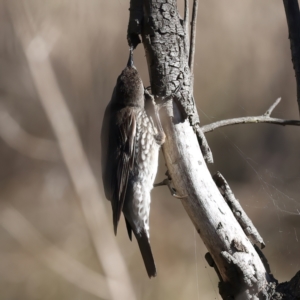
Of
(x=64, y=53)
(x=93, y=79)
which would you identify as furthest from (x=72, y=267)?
(x=64, y=53)

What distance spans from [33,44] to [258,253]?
1.91 metres

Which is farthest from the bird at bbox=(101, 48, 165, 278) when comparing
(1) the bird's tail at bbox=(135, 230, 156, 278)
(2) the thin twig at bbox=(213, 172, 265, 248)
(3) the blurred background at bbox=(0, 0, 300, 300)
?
(3) the blurred background at bbox=(0, 0, 300, 300)

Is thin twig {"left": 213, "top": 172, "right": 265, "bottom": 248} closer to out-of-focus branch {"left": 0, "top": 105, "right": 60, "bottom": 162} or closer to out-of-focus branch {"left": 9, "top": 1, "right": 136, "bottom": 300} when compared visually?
out-of-focus branch {"left": 9, "top": 1, "right": 136, "bottom": 300}

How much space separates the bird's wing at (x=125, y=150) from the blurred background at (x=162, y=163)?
1586 millimetres

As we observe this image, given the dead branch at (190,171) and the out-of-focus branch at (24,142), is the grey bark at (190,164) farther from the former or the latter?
the out-of-focus branch at (24,142)

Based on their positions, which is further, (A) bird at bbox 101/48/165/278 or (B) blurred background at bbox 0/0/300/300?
(B) blurred background at bbox 0/0/300/300

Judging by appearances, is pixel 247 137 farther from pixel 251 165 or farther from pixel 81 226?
pixel 81 226

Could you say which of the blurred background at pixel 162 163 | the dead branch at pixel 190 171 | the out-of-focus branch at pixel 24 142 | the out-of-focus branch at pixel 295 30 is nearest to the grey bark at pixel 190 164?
the dead branch at pixel 190 171

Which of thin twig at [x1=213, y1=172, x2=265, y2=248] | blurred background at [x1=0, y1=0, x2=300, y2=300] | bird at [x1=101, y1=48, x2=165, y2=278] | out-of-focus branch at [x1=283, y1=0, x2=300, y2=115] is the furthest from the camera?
blurred background at [x1=0, y1=0, x2=300, y2=300]

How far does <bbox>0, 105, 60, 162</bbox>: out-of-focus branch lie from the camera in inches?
134

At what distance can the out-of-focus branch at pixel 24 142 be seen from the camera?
340cm

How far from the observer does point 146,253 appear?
2.03m

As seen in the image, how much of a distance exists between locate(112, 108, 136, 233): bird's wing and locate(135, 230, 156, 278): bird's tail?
212 mm

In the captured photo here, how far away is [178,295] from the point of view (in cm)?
442
